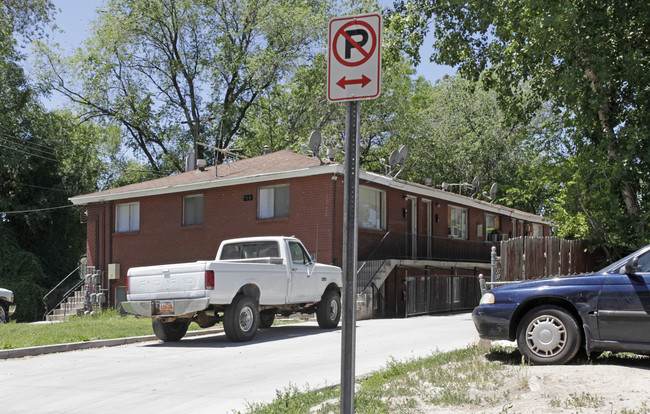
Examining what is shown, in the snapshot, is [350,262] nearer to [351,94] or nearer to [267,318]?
[351,94]

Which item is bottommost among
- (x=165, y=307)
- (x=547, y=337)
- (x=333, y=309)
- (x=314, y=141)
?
(x=333, y=309)

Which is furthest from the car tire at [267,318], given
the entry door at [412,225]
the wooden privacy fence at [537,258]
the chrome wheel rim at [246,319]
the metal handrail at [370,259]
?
the entry door at [412,225]

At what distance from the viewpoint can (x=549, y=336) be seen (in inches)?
332

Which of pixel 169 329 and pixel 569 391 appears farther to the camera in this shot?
pixel 169 329

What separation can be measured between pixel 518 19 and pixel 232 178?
1116 centimetres

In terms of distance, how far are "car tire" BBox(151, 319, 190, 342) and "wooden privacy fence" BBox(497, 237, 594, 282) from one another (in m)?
6.63

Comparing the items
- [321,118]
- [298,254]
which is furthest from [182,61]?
[298,254]

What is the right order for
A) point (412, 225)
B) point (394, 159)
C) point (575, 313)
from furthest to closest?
point (412, 225), point (394, 159), point (575, 313)

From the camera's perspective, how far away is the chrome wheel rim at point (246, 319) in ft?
46.1

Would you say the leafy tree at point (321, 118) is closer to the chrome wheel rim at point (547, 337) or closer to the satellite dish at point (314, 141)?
the satellite dish at point (314, 141)

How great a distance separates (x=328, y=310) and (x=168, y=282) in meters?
4.34

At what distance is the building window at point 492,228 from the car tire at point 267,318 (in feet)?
55.7

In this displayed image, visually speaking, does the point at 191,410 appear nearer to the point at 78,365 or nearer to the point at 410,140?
the point at 78,365

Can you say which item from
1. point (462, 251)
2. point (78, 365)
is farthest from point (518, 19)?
point (462, 251)
